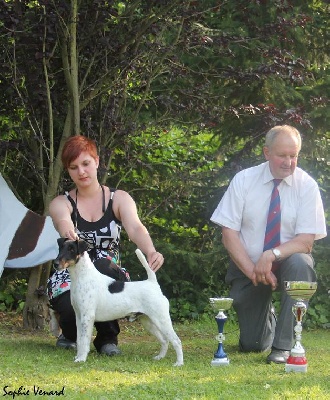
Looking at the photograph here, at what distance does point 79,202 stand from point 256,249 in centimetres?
121

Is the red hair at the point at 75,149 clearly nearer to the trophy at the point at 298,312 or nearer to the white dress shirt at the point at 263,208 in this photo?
the white dress shirt at the point at 263,208

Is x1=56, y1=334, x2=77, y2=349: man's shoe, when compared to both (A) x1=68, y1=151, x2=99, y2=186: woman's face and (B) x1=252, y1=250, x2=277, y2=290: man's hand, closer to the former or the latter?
(A) x1=68, y1=151, x2=99, y2=186: woman's face

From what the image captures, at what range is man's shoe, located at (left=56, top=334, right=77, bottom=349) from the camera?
567 cm

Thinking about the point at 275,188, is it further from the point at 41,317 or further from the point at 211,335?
the point at 41,317

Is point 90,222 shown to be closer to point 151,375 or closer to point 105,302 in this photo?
point 105,302

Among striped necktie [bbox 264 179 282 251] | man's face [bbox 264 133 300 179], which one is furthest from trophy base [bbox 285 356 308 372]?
man's face [bbox 264 133 300 179]

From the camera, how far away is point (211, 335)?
710 centimetres

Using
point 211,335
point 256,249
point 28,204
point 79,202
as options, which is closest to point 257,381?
point 256,249

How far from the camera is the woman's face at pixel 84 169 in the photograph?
Answer: 549 cm

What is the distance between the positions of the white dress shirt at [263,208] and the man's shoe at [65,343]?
126 centimetres

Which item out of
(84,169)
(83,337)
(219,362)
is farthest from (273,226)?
(83,337)

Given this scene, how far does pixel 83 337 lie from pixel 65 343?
72 centimetres

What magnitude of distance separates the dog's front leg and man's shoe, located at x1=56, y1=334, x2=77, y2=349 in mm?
585

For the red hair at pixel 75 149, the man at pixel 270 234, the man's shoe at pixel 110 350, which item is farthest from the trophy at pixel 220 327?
the red hair at pixel 75 149
